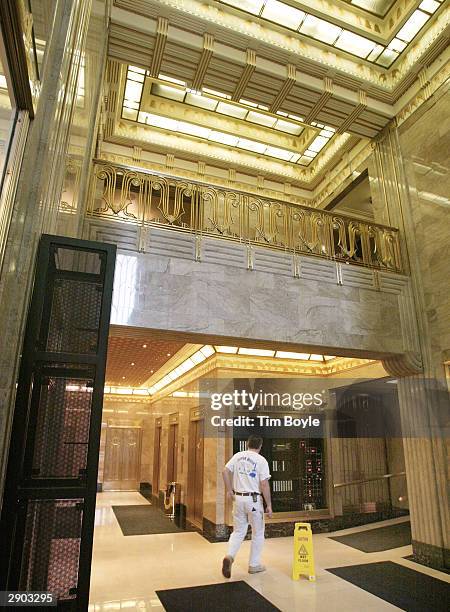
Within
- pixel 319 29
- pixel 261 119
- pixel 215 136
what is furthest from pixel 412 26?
pixel 215 136

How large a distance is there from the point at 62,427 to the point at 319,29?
288 inches

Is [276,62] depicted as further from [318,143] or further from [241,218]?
[318,143]

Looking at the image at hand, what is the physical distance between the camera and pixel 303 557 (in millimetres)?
5445

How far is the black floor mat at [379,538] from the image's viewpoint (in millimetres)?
7182

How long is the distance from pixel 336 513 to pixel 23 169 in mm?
9375

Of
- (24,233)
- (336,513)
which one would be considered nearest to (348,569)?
(336,513)

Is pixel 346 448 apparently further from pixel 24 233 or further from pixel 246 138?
pixel 24 233

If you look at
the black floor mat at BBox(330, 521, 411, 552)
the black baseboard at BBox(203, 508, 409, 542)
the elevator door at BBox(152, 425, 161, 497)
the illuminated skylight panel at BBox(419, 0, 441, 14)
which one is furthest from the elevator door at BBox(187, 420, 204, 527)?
the illuminated skylight panel at BBox(419, 0, 441, 14)

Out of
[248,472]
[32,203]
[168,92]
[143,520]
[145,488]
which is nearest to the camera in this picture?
[32,203]

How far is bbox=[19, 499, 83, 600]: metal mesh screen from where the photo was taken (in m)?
1.77

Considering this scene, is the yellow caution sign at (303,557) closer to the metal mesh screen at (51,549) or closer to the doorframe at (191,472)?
the doorframe at (191,472)

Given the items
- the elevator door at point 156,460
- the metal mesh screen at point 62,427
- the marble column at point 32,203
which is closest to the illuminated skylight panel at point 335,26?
the marble column at point 32,203

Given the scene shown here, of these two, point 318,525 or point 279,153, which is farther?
point 279,153

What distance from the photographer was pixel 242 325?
515 centimetres
